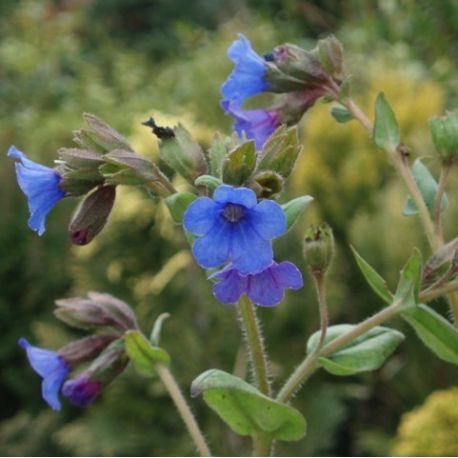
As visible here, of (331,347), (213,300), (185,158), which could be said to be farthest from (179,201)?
(213,300)

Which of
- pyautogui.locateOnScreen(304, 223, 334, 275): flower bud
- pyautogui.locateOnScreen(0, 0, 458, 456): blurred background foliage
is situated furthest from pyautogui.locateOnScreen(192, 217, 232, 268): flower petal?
pyautogui.locateOnScreen(0, 0, 458, 456): blurred background foliage

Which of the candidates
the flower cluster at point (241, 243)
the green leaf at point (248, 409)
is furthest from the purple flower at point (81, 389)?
the flower cluster at point (241, 243)

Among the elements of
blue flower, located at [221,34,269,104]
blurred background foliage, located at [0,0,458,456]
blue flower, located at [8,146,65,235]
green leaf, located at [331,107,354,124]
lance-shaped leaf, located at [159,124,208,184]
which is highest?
blue flower, located at [221,34,269,104]

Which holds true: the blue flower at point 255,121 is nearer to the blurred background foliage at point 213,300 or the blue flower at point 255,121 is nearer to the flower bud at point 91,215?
the flower bud at point 91,215

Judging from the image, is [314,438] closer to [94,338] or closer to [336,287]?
[336,287]

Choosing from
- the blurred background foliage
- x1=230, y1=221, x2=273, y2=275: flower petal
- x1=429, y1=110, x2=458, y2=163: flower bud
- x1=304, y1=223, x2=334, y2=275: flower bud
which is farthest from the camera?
the blurred background foliage

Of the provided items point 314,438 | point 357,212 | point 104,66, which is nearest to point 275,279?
point 314,438

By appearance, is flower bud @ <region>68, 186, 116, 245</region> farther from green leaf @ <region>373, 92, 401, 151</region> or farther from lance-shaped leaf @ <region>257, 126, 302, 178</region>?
green leaf @ <region>373, 92, 401, 151</region>
